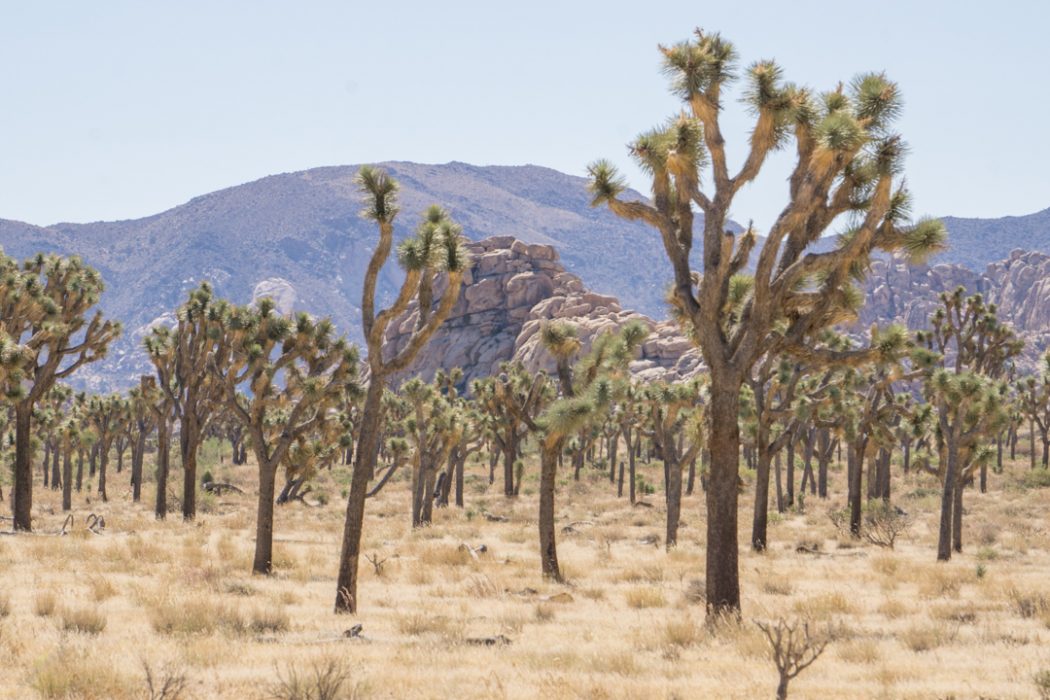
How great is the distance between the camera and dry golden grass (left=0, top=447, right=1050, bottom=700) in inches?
354

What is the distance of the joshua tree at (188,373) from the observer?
27.9 metres

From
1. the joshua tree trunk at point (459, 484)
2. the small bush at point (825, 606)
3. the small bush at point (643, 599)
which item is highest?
the small bush at point (825, 606)

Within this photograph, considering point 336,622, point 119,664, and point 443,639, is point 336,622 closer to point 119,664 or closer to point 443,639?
point 443,639

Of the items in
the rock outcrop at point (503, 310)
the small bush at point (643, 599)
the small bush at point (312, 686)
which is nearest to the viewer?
the small bush at point (312, 686)

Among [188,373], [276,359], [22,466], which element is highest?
[276,359]

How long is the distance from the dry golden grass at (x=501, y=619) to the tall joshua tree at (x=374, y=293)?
1188mm

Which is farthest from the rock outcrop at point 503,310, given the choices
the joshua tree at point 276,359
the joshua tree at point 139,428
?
the joshua tree at point 276,359

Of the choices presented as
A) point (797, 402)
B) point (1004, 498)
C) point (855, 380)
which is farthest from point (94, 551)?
point (1004, 498)

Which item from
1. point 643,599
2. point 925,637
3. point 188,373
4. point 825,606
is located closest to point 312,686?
point 925,637

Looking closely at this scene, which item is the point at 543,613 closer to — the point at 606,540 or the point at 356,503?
the point at 356,503

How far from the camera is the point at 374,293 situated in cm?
1399

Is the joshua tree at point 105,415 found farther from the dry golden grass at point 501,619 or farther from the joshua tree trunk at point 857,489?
the joshua tree trunk at point 857,489

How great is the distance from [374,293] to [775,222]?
18.6 feet

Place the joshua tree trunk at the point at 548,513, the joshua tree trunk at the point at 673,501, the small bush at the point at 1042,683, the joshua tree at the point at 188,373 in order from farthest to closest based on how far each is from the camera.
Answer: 1. the joshua tree at the point at 188,373
2. the joshua tree trunk at the point at 673,501
3. the joshua tree trunk at the point at 548,513
4. the small bush at the point at 1042,683
